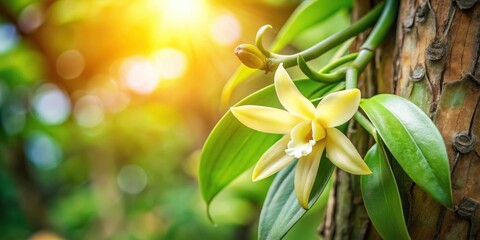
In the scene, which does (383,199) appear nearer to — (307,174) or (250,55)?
(307,174)

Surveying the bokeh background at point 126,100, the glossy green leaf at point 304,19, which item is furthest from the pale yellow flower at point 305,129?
the bokeh background at point 126,100

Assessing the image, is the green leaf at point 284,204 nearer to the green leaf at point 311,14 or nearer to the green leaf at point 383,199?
the green leaf at point 383,199

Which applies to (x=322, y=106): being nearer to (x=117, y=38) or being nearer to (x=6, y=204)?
(x=117, y=38)

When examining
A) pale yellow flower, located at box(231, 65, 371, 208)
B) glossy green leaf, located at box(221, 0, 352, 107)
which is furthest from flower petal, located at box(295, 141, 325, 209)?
glossy green leaf, located at box(221, 0, 352, 107)

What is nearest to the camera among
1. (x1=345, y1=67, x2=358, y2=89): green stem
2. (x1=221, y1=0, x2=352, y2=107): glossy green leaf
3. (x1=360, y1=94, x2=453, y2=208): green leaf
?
(x1=360, y1=94, x2=453, y2=208): green leaf

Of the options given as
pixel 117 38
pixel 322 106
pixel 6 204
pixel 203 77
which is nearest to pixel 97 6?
pixel 117 38

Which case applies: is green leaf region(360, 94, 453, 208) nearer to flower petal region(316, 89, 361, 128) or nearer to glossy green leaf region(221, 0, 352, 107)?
flower petal region(316, 89, 361, 128)
